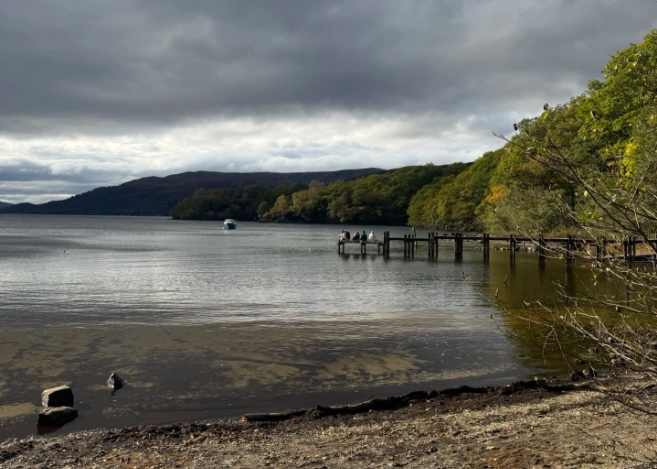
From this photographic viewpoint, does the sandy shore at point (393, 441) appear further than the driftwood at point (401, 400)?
No

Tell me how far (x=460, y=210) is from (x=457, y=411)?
117251 millimetres

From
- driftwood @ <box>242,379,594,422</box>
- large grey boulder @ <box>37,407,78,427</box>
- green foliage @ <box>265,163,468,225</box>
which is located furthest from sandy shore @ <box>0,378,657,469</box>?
green foliage @ <box>265,163,468,225</box>

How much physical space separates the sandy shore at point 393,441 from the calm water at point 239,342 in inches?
46.9

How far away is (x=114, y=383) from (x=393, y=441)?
6.24 metres

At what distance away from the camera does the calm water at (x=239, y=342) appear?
36.7ft

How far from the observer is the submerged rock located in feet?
38.0

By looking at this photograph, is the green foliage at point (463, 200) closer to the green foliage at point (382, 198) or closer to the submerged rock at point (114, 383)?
the green foliage at point (382, 198)

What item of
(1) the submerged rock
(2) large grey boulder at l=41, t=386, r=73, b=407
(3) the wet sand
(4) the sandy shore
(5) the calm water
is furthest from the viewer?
(1) the submerged rock

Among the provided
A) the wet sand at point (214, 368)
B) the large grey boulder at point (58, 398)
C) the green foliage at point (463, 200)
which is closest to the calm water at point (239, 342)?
the wet sand at point (214, 368)

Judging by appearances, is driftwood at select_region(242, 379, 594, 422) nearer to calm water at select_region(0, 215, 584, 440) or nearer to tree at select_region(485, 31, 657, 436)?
calm water at select_region(0, 215, 584, 440)

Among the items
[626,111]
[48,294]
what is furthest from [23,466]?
[626,111]

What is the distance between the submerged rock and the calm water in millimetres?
242

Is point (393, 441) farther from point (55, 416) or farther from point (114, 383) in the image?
point (114, 383)

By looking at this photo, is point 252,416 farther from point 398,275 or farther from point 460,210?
point 460,210
